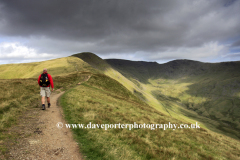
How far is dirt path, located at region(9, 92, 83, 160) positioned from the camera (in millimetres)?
6457

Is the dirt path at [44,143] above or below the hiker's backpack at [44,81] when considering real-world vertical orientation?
below

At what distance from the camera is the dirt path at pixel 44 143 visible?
A: 646 centimetres

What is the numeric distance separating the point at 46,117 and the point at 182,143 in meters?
13.9

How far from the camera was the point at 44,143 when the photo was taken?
7.54 meters

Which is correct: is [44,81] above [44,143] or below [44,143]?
above

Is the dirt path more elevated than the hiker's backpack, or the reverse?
the hiker's backpack

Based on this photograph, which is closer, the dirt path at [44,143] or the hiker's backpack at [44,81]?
the dirt path at [44,143]

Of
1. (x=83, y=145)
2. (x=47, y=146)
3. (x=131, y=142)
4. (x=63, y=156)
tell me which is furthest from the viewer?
(x=131, y=142)

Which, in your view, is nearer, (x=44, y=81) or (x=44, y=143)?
(x=44, y=143)

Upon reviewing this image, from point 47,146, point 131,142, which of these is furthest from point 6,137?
point 131,142

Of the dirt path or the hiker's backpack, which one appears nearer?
the dirt path

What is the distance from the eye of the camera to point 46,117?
11469mm

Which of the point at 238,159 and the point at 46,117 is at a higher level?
the point at 46,117

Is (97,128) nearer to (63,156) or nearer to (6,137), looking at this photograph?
(63,156)
